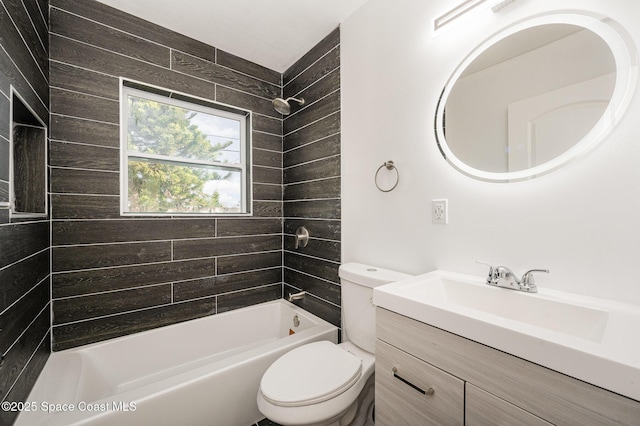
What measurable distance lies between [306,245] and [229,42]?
1674 millimetres

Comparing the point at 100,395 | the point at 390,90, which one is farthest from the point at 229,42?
the point at 100,395

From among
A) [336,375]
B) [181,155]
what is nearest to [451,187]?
[336,375]

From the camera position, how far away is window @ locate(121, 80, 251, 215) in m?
1.88

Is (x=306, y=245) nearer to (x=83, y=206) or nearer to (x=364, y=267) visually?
→ (x=364, y=267)

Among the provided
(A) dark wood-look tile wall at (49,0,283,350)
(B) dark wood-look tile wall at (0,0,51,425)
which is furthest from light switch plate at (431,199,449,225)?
(B) dark wood-look tile wall at (0,0,51,425)

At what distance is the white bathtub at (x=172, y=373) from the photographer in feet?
3.62

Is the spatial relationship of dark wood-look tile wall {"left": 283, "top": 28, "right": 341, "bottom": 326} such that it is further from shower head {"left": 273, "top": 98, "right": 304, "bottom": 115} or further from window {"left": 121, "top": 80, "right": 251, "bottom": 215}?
window {"left": 121, "top": 80, "right": 251, "bottom": 215}

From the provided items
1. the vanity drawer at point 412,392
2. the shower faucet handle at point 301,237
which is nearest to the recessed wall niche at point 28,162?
the shower faucet handle at point 301,237

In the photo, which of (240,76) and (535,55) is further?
(240,76)

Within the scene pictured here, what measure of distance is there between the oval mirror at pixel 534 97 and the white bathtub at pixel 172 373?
4.55 ft

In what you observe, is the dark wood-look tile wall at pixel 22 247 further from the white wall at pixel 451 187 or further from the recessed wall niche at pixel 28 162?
the white wall at pixel 451 187

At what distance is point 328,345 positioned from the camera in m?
1.48

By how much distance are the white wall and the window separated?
102 cm

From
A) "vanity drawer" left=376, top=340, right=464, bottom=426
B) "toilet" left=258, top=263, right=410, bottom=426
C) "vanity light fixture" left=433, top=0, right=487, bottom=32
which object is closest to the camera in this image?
"vanity drawer" left=376, top=340, right=464, bottom=426
